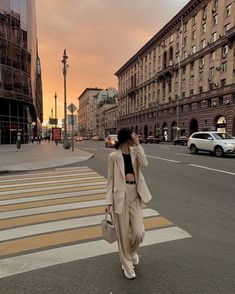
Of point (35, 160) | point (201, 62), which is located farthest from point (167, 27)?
point (35, 160)

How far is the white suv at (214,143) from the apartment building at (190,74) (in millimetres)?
24954

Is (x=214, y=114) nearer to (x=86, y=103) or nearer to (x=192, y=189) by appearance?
(x=192, y=189)

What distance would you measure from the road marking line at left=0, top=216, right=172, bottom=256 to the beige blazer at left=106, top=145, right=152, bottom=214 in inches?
64.9

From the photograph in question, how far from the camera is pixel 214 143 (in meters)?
24.1

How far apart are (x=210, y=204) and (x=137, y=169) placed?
4.58 meters

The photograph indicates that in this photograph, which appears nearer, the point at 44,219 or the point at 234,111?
the point at 44,219

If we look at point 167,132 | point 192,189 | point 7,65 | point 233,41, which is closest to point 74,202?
point 192,189

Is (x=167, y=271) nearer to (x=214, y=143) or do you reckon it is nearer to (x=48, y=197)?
(x=48, y=197)

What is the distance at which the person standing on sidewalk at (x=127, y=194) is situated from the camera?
393 centimetres

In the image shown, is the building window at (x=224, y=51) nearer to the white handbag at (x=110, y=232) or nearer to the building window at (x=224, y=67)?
the building window at (x=224, y=67)

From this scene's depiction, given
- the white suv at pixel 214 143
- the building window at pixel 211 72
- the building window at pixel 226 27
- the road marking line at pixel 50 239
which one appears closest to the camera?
the road marking line at pixel 50 239

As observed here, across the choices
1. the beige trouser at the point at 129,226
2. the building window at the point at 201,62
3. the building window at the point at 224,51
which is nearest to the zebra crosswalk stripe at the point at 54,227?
the beige trouser at the point at 129,226

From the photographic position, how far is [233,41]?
49.8m

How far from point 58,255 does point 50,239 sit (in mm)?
732
